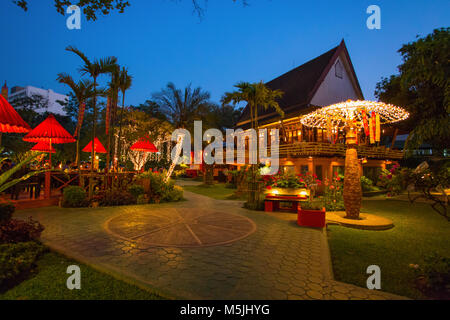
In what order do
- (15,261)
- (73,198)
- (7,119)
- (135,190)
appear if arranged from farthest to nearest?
(135,190)
(73,198)
(7,119)
(15,261)

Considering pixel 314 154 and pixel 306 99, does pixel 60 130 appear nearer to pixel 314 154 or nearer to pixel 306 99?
pixel 314 154

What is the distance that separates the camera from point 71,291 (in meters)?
3.31

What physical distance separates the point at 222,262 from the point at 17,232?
4.38 meters

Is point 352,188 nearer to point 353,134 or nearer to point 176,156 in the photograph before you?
point 353,134

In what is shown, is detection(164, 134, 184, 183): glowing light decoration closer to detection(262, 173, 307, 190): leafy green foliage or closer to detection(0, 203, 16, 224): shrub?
detection(262, 173, 307, 190): leafy green foliage

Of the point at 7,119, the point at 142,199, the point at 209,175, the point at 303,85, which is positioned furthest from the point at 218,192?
the point at 7,119

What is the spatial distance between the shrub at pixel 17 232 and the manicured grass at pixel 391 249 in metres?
6.39

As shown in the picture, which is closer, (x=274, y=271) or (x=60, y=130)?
(x=274, y=271)

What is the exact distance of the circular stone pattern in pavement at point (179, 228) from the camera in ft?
18.9

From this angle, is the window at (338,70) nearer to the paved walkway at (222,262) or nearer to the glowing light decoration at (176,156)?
the glowing light decoration at (176,156)

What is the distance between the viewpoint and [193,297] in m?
3.15
